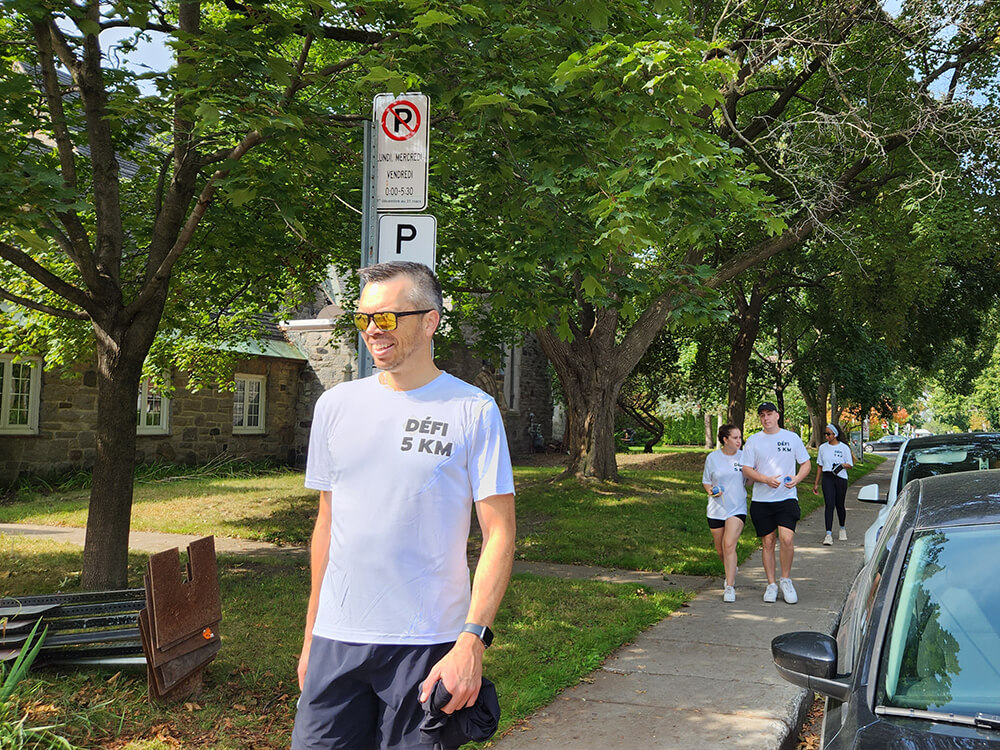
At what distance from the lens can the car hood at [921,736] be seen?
249 centimetres

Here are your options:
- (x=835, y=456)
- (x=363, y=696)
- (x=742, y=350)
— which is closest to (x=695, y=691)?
(x=363, y=696)

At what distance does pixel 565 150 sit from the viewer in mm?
6199

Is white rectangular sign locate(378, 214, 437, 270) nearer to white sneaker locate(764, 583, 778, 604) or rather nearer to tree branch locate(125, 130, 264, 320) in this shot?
tree branch locate(125, 130, 264, 320)

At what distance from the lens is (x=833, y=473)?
12844 millimetres

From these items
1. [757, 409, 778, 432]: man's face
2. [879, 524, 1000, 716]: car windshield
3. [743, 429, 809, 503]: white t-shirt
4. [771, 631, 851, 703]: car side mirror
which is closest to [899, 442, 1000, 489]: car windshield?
[743, 429, 809, 503]: white t-shirt

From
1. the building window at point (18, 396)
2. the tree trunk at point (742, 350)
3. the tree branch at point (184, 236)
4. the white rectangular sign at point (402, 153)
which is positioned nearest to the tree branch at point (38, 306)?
the tree branch at point (184, 236)

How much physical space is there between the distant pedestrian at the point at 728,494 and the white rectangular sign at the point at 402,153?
4.74m

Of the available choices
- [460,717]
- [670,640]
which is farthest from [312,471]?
[670,640]

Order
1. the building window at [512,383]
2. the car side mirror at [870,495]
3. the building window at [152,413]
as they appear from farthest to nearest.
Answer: the building window at [512,383] → the building window at [152,413] → the car side mirror at [870,495]

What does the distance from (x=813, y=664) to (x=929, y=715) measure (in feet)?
1.41

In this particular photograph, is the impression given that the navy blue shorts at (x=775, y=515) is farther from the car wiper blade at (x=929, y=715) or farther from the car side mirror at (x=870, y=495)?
the car wiper blade at (x=929, y=715)

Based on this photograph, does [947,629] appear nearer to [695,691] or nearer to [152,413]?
[695,691]

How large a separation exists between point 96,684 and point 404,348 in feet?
11.6

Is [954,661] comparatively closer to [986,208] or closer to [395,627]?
[395,627]
